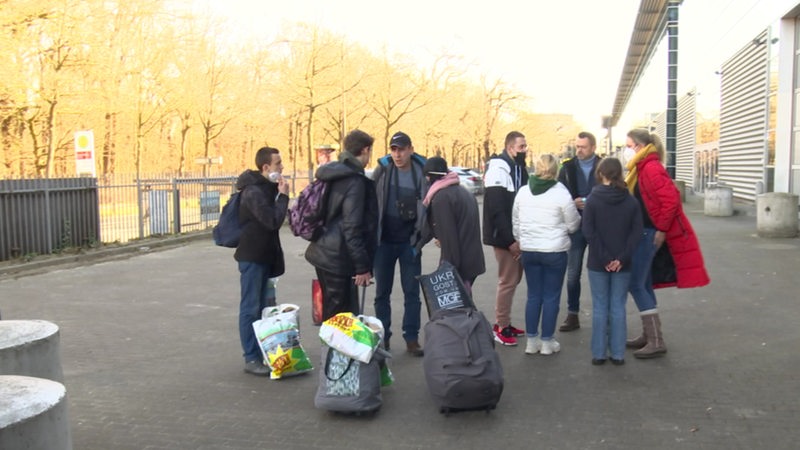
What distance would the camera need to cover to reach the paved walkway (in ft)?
13.5

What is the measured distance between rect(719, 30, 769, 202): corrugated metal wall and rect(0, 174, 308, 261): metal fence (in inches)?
597

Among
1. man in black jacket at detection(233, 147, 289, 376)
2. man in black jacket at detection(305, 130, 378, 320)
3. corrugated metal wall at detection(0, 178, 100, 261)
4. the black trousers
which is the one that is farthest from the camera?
corrugated metal wall at detection(0, 178, 100, 261)

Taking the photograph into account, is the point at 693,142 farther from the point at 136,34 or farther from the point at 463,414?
the point at 463,414

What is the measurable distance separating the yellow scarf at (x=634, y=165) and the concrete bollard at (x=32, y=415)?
4.46 m

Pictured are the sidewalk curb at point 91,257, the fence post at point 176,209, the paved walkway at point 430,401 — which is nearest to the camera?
the paved walkway at point 430,401

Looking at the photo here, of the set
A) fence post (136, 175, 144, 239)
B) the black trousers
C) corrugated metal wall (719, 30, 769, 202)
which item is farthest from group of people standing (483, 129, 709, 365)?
corrugated metal wall (719, 30, 769, 202)

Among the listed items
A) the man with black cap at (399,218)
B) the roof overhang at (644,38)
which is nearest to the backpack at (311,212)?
the man with black cap at (399,218)

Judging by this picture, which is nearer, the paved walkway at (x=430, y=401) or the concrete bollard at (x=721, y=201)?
the paved walkway at (x=430, y=401)

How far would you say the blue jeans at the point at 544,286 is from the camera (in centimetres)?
562

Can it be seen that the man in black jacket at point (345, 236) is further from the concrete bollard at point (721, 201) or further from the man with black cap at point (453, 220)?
the concrete bollard at point (721, 201)

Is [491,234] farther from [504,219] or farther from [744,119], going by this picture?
[744,119]

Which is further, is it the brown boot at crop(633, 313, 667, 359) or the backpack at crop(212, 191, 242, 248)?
the brown boot at crop(633, 313, 667, 359)

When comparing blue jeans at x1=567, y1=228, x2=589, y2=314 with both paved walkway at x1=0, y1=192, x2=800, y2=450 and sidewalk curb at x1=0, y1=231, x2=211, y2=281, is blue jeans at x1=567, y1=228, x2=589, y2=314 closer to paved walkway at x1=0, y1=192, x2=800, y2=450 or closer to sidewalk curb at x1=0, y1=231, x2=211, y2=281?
paved walkway at x1=0, y1=192, x2=800, y2=450

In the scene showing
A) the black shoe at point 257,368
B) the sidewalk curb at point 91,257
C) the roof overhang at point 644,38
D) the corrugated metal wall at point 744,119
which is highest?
the roof overhang at point 644,38
